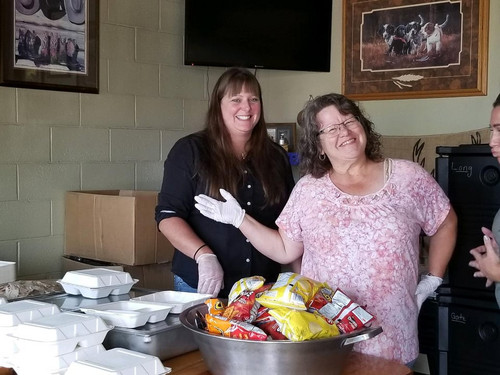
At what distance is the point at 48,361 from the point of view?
131 cm

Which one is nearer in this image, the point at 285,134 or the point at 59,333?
the point at 59,333

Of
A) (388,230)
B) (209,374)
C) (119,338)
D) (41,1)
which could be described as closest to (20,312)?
(119,338)

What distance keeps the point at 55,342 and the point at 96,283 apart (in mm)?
486

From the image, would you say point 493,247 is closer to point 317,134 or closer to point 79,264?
point 317,134

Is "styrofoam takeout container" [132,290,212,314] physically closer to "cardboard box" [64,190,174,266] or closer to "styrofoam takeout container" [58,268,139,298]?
"styrofoam takeout container" [58,268,139,298]

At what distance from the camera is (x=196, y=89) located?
391 cm

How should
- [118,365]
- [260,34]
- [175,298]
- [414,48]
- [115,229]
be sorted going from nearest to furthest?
[118,365] < [175,298] < [115,229] < [414,48] < [260,34]

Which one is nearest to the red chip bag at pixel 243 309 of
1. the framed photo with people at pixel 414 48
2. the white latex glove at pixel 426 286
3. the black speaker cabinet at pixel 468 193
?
the white latex glove at pixel 426 286

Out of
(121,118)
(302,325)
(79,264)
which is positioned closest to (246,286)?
(302,325)

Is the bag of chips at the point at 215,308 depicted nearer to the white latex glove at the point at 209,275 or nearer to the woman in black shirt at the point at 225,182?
the white latex glove at the point at 209,275

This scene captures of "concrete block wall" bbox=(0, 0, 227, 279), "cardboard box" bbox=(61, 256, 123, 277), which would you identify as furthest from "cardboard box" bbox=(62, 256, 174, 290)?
"concrete block wall" bbox=(0, 0, 227, 279)

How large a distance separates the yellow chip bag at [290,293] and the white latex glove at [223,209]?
27.3 inches

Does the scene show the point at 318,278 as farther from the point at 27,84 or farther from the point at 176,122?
the point at 176,122

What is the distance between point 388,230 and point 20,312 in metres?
0.97
